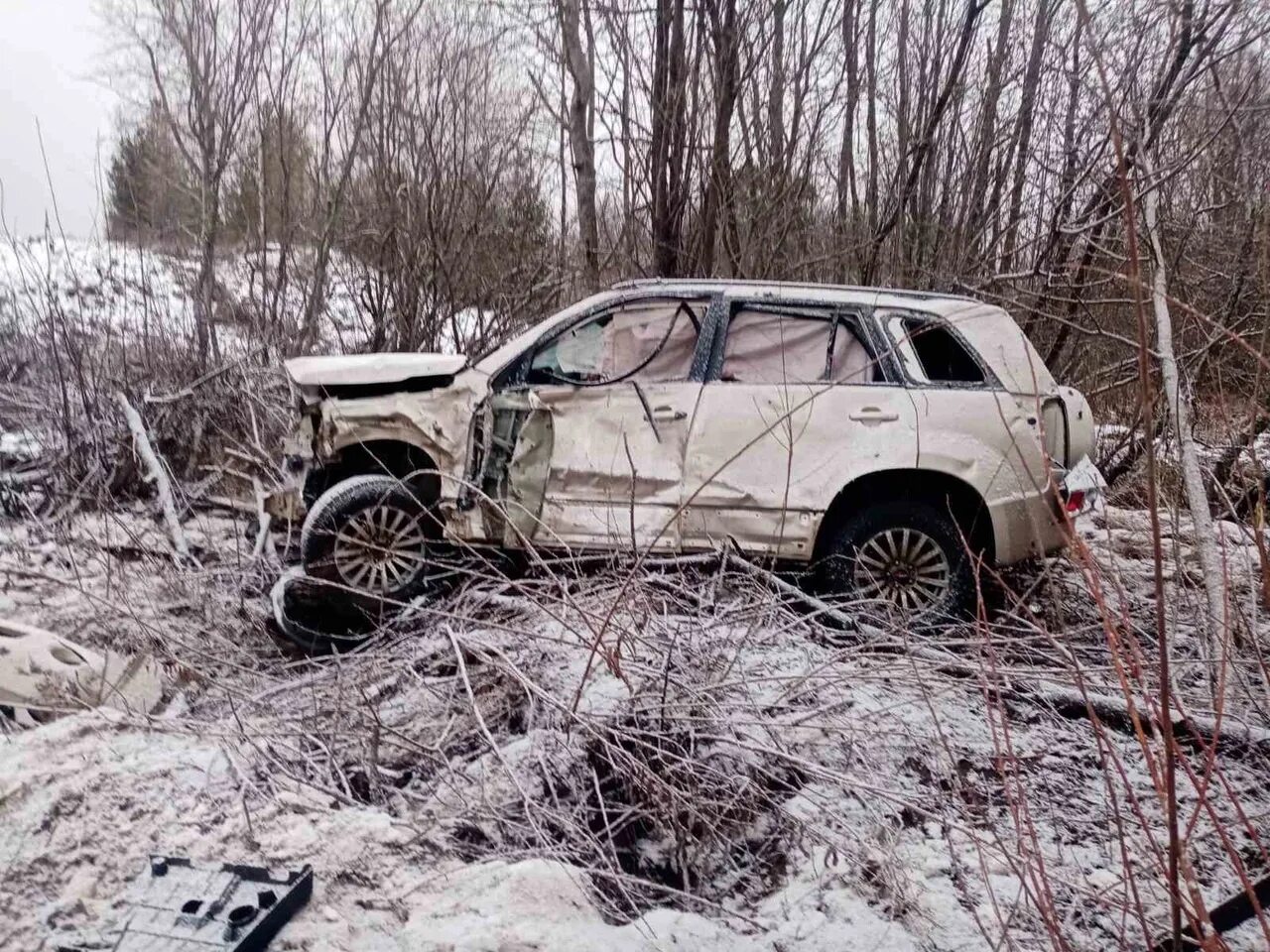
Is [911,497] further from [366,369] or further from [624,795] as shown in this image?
[366,369]

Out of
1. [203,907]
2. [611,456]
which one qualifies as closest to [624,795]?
[203,907]

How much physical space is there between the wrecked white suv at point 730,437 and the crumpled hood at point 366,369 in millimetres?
16

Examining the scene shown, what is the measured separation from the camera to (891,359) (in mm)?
4836

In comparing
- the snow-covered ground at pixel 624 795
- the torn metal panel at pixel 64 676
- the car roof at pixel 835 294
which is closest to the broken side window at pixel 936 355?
the car roof at pixel 835 294

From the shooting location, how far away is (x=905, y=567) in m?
4.80

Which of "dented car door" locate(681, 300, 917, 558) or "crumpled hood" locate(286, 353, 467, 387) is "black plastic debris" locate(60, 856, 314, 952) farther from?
"crumpled hood" locate(286, 353, 467, 387)

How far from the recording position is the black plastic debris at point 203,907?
6.81 feet

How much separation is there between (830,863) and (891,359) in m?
2.87

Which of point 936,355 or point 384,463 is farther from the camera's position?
point 384,463

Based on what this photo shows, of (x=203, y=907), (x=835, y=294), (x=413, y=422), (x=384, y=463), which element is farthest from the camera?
(x=384, y=463)

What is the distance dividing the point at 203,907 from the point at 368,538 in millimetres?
2612

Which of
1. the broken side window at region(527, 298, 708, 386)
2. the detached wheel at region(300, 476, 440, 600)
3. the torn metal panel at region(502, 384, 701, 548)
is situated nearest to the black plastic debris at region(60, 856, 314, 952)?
the detached wheel at region(300, 476, 440, 600)

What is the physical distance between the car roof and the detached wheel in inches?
69.4

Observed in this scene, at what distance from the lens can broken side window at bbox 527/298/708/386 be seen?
4.95 meters
